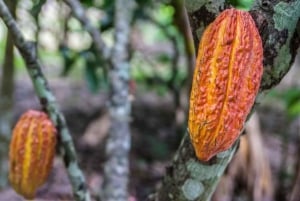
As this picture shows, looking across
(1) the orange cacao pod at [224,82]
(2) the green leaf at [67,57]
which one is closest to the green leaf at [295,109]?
(2) the green leaf at [67,57]

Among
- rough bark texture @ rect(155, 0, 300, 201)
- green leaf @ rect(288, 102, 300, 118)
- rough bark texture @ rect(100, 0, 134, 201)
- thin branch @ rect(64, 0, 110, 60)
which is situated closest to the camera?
rough bark texture @ rect(155, 0, 300, 201)

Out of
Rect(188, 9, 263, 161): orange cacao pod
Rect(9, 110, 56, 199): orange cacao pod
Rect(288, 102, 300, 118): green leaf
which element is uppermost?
Rect(188, 9, 263, 161): orange cacao pod

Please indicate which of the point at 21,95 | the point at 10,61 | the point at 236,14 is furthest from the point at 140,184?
the point at 236,14

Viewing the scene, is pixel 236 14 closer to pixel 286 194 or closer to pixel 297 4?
pixel 297 4

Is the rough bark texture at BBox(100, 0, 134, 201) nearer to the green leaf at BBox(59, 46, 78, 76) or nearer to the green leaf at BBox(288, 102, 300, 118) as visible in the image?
the green leaf at BBox(288, 102, 300, 118)

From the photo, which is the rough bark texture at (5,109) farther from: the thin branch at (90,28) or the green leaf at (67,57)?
the thin branch at (90,28)

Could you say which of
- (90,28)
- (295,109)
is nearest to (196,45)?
(90,28)

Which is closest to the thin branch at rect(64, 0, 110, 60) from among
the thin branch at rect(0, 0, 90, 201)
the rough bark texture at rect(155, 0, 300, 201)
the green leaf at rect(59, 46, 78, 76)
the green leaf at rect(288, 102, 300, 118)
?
the thin branch at rect(0, 0, 90, 201)

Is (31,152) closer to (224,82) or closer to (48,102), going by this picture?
(48,102)
